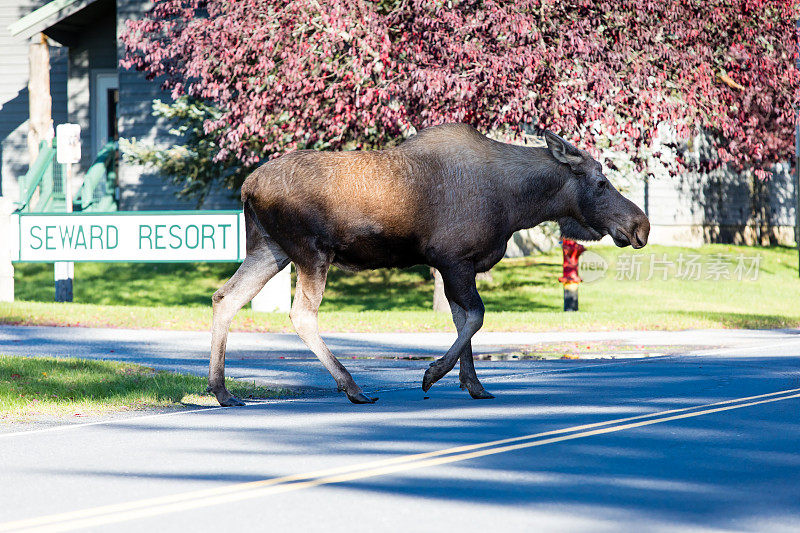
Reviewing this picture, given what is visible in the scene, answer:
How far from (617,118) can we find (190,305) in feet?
29.7

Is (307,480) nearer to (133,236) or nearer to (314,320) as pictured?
(314,320)

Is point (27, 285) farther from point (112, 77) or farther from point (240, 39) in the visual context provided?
point (240, 39)

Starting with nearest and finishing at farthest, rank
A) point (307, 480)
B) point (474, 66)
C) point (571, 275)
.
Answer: point (307, 480) → point (474, 66) → point (571, 275)

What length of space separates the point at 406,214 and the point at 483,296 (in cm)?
1580

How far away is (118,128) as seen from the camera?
98.3 ft

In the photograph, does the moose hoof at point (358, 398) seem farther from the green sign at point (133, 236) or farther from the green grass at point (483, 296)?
the green sign at point (133, 236)

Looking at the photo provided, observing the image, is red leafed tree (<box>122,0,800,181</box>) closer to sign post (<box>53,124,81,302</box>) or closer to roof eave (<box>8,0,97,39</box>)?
sign post (<box>53,124,81,302</box>)

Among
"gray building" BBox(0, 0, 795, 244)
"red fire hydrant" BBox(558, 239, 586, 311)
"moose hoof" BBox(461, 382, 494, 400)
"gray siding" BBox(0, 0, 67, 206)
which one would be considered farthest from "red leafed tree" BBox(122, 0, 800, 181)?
"gray siding" BBox(0, 0, 67, 206)

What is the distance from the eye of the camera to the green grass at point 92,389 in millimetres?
10328

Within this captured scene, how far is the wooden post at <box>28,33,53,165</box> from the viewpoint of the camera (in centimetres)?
2822

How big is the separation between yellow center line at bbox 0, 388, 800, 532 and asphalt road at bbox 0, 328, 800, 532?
14 millimetres

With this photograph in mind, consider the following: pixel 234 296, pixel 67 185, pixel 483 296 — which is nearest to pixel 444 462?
pixel 234 296

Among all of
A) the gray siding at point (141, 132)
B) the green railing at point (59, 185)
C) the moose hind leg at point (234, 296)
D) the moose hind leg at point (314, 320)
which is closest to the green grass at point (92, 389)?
the moose hind leg at point (234, 296)

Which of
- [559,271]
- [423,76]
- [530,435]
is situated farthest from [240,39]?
[530,435]
